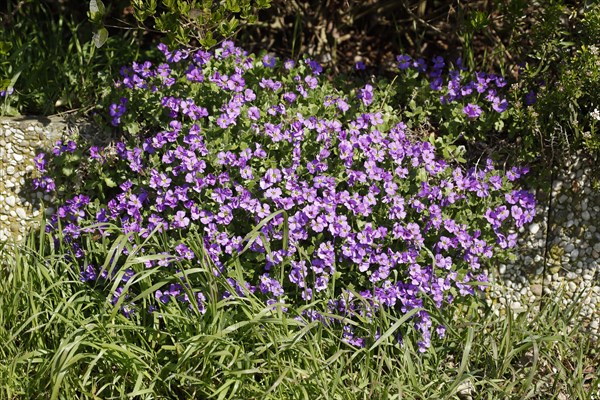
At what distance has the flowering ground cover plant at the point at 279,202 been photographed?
318 centimetres

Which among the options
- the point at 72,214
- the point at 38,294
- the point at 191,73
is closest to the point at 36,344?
the point at 38,294

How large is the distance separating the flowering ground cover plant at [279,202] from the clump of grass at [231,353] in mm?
98

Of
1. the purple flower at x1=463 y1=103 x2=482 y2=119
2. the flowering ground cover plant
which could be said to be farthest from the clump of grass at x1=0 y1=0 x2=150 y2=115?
the purple flower at x1=463 y1=103 x2=482 y2=119

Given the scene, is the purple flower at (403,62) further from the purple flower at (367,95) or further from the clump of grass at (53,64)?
the clump of grass at (53,64)

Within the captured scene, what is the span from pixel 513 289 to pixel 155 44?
217 centimetres

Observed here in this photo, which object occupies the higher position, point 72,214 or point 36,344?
point 72,214

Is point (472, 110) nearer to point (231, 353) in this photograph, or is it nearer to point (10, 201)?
point (231, 353)

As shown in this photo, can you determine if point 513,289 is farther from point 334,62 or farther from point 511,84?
point 334,62

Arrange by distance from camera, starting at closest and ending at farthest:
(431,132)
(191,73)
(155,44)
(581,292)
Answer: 1. (581,292)
2. (191,73)
3. (431,132)
4. (155,44)

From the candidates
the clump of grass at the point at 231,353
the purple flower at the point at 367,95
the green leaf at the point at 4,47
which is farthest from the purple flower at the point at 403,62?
the green leaf at the point at 4,47

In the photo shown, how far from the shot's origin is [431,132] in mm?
3742

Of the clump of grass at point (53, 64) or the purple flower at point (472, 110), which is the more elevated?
the purple flower at point (472, 110)

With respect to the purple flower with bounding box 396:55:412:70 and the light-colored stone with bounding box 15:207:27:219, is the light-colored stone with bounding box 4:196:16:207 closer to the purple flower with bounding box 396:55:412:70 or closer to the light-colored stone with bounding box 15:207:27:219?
the light-colored stone with bounding box 15:207:27:219

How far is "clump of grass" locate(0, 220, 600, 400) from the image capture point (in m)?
2.84
